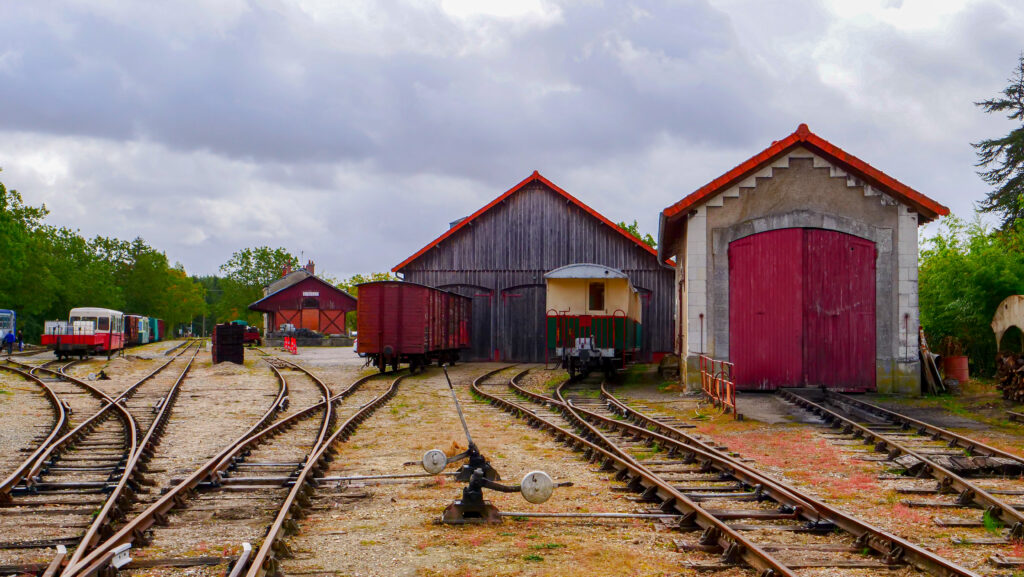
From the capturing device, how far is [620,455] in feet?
31.0

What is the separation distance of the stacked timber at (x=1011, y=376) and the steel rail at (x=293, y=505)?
37.3 ft

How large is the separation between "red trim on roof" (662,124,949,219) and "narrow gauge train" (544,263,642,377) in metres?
5.28

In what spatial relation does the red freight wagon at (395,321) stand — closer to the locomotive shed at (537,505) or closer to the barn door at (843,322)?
the locomotive shed at (537,505)

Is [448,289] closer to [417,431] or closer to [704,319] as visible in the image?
[704,319]

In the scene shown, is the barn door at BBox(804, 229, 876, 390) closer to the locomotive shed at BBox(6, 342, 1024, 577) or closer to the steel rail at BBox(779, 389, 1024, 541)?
the locomotive shed at BBox(6, 342, 1024, 577)

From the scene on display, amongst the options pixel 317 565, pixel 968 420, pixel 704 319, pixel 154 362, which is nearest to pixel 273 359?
pixel 154 362

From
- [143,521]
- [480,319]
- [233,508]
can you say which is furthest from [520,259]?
[143,521]

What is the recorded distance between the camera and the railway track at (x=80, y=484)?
6.45 m

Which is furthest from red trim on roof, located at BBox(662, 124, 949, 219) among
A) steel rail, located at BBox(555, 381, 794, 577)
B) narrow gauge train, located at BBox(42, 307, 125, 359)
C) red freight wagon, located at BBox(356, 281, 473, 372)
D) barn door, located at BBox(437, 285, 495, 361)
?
narrow gauge train, located at BBox(42, 307, 125, 359)

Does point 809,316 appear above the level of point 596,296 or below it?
below

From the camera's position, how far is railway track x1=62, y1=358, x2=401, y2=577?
5.65 m

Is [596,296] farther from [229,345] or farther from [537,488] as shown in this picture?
[537,488]

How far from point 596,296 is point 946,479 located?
14.8 meters

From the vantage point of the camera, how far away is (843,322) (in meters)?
17.2
